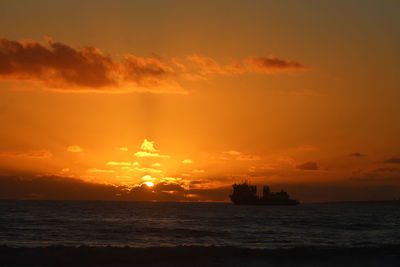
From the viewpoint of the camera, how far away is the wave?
2833cm

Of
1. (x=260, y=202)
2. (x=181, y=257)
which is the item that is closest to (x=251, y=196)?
(x=260, y=202)

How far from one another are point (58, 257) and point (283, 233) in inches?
1489

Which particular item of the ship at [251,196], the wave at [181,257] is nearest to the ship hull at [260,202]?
the ship at [251,196]

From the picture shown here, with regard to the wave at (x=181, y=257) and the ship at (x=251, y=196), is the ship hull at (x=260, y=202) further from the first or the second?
the wave at (x=181, y=257)

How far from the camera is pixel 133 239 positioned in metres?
51.2

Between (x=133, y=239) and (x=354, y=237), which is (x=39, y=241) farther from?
(x=354, y=237)

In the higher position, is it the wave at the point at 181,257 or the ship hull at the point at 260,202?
the ship hull at the point at 260,202

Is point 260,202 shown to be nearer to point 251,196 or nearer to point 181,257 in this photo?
point 251,196

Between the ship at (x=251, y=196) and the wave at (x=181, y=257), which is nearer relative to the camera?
the wave at (x=181, y=257)

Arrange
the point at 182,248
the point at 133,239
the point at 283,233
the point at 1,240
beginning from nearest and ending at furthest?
the point at 182,248, the point at 1,240, the point at 133,239, the point at 283,233

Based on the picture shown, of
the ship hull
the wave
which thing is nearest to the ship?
the ship hull

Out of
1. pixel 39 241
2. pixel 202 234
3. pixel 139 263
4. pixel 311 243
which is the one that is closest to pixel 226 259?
pixel 139 263

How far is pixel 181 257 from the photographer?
2942 centimetres

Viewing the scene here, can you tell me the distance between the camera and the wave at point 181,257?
2833cm
